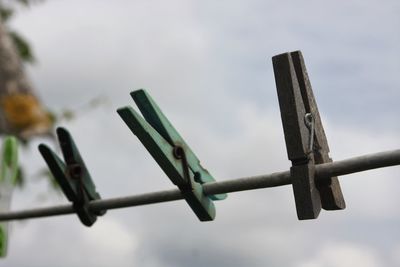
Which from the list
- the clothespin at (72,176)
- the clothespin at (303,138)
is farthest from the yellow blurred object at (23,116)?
the clothespin at (303,138)

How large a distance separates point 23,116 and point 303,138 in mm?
1733

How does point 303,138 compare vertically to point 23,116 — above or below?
above

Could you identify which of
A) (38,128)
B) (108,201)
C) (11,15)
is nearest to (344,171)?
(108,201)

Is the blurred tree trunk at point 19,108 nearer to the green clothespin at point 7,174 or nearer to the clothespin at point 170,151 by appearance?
the green clothespin at point 7,174

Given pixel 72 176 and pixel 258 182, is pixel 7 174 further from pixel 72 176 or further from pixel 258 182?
pixel 258 182

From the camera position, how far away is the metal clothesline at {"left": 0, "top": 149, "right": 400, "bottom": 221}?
1006mm

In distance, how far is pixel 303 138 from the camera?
109cm

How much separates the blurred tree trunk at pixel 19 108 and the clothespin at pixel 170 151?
53.9 inches

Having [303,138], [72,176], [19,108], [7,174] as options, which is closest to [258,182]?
[303,138]

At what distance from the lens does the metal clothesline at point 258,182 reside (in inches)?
39.6

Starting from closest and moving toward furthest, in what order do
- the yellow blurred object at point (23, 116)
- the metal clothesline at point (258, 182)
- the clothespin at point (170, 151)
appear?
the metal clothesline at point (258, 182)
the clothespin at point (170, 151)
the yellow blurred object at point (23, 116)

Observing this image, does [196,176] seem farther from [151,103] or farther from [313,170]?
[313,170]

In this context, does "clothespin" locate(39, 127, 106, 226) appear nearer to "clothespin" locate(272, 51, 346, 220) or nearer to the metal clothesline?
the metal clothesline

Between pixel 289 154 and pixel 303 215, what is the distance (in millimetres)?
107
